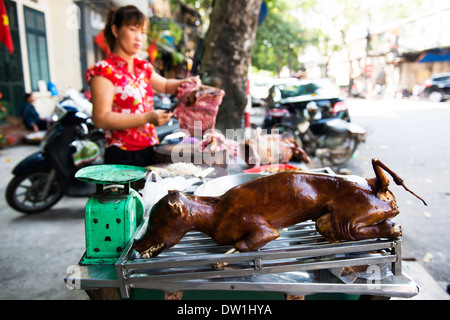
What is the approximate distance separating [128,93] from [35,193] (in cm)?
282

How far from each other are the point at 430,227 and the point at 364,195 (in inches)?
133

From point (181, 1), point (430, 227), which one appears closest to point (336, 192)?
point (430, 227)

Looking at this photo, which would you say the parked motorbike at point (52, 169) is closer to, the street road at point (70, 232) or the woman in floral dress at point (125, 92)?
the street road at point (70, 232)

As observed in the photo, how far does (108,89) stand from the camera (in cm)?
211

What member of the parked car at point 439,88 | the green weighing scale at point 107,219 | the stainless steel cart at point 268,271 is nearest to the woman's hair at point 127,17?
the green weighing scale at point 107,219

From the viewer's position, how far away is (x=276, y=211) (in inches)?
52.8

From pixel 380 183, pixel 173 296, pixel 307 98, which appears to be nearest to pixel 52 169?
pixel 173 296

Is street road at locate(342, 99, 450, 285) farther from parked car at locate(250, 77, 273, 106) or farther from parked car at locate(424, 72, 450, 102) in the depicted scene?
parked car at locate(424, 72, 450, 102)

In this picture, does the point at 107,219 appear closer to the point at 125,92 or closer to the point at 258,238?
the point at 258,238

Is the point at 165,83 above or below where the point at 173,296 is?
above

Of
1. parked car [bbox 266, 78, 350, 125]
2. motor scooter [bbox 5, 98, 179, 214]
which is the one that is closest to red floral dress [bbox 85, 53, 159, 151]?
motor scooter [bbox 5, 98, 179, 214]

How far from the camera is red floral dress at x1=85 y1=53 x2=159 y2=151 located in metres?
2.16

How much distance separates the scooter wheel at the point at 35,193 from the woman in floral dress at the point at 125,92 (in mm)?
2351
